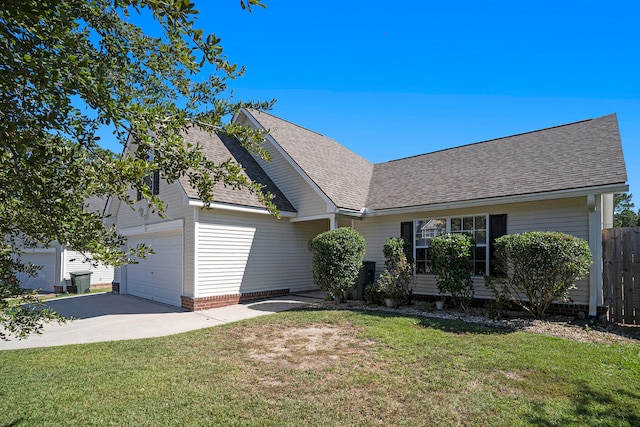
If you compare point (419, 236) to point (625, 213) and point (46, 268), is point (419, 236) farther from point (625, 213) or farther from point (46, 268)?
point (625, 213)

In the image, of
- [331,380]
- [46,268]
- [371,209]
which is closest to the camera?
[331,380]

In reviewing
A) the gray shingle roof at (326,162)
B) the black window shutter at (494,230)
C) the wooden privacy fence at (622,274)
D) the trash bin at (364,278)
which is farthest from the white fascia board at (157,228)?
the wooden privacy fence at (622,274)

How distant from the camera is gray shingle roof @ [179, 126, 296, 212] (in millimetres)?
11469

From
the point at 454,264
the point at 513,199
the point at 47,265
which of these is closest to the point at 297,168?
the point at 454,264

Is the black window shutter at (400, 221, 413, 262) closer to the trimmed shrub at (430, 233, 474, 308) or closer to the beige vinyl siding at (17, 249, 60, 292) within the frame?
the trimmed shrub at (430, 233, 474, 308)

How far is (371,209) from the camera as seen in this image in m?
12.7

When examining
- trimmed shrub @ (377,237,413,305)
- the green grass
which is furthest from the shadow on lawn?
trimmed shrub @ (377,237,413,305)

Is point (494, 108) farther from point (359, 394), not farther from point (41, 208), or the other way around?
point (41, 208)

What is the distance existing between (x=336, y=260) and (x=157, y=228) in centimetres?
696

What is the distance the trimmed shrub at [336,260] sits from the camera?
10.3m

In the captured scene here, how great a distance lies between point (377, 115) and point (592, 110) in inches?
322

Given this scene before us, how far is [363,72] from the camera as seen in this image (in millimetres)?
12141

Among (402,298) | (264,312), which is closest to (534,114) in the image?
(402,298)

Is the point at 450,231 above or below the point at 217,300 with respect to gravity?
above
